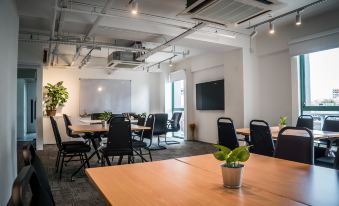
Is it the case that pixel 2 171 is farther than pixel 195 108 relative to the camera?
No

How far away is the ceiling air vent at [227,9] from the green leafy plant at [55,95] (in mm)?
6149

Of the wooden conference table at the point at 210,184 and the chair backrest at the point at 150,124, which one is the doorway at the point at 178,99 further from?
the wooden conference table at the point at 210,184

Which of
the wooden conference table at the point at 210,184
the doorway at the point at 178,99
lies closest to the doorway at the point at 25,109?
the doorway at the point at 178,99

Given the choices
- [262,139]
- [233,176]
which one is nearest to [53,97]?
[262,139]

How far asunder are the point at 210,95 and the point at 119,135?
14.3ft

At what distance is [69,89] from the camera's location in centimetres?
877

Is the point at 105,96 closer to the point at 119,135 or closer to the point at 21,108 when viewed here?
the point at 21,108

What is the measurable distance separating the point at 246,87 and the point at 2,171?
16.5 feet

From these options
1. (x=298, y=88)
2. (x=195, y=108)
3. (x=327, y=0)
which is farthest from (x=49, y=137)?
(x=327, y=0)

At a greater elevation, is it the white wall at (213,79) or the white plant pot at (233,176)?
the white wall at (213,79)

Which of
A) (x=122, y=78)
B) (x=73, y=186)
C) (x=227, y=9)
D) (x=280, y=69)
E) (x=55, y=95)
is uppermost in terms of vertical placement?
(x=227, y=9)

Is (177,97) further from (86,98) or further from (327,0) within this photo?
(327,0)

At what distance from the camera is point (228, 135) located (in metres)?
3.63

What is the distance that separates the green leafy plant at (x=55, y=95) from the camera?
805 cm
